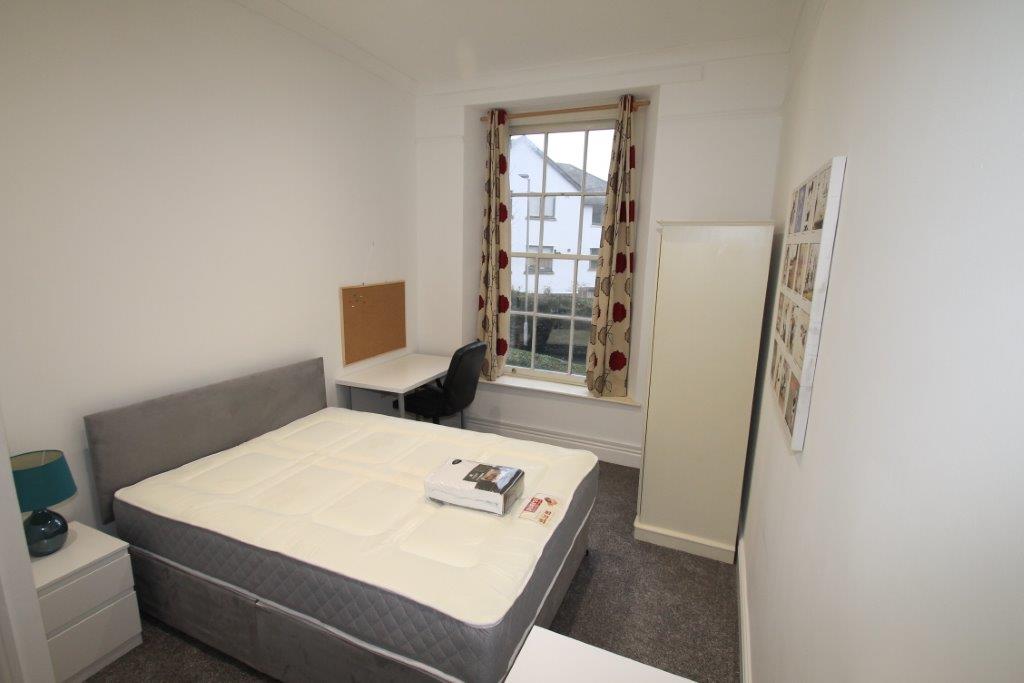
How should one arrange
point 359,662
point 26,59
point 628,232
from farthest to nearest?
point 628,232
point 26,59
point 359,662

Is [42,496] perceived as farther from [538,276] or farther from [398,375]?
[538,276]

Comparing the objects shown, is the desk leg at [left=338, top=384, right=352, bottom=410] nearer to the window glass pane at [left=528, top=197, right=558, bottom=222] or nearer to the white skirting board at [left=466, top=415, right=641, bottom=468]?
the white skirting board at [left=466, top=415, right=641, bottom=468]

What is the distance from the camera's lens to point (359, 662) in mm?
1518

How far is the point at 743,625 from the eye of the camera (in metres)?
1.97

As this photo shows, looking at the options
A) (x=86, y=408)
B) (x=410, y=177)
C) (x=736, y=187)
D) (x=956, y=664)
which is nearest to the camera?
(x=956, y=664)

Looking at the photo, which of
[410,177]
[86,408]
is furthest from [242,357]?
[410,177]

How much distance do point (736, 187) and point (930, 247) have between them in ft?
8.92

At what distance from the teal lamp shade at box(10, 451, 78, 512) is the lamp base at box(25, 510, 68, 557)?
5cm

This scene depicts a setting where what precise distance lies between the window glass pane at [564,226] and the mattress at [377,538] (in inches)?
79.2

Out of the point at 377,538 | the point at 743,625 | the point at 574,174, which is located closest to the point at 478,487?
the point at 377,538

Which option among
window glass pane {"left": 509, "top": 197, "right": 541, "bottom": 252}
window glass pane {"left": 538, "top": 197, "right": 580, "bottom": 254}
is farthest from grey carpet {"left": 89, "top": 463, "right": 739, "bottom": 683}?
window glass pane {"left": 509, "top": 197, "right": 541, "bottom": 252}

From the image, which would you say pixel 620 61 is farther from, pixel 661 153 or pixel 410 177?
pixel 410 177

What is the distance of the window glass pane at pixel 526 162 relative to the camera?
3.91 metres

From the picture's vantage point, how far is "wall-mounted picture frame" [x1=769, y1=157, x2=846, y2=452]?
1.16 m
